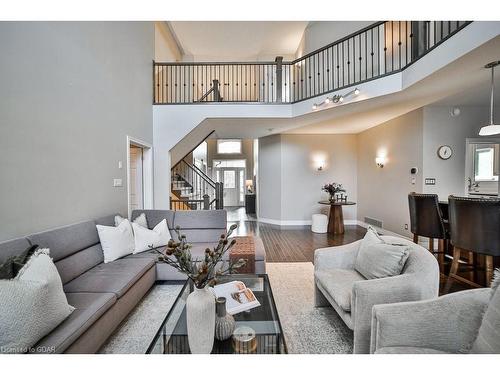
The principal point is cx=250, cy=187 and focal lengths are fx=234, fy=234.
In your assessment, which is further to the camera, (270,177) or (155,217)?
(270,177)

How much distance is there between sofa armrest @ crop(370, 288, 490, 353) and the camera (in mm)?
1144

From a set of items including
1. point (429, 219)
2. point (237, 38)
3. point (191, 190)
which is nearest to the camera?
point (429, 219)

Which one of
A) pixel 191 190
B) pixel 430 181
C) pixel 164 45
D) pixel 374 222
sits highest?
pixel 164 45

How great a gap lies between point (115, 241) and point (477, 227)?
395 centimetres

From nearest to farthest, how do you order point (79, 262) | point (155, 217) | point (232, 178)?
1. point (79, 262)
2. point (155, 217)
3. point (232, 178)

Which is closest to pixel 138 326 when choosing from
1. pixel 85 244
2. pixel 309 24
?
pixel 85 244

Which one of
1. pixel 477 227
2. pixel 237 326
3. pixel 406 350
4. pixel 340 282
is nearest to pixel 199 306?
pixel 237 326

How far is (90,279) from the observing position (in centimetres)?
210

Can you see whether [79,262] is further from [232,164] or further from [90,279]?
[232,164]

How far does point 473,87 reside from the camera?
349 centimetres

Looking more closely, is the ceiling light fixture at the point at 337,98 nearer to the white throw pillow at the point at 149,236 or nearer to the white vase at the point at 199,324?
the white throw pillow at the point at 149,236

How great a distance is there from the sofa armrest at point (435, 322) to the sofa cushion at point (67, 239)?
2466 millimetres

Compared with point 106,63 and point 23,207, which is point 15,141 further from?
point 106,63

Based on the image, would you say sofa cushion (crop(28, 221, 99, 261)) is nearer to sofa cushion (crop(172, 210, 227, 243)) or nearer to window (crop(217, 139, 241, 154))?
sofa cushion (crop(172, 210, 227, 243))
